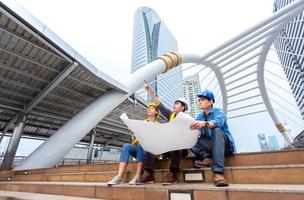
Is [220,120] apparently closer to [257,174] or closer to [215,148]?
[215,148]

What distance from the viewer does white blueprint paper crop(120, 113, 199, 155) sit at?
181cm

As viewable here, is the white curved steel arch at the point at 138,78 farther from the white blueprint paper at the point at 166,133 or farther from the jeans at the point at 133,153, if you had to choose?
Result: the white blueprint paper at the point at 166,133

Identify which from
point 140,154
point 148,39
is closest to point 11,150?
point 140,154

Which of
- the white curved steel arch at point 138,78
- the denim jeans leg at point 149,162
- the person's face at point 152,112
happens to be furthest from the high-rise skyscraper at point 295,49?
the denim jeans leg at point 149,162

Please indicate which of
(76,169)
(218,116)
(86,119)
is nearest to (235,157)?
(218,116)

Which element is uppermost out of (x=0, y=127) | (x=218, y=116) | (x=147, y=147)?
(x=0, y=127)

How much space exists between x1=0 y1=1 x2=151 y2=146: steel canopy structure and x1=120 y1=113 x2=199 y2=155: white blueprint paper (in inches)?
143

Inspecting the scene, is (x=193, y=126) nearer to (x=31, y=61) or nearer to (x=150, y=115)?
(x=150, y=115)

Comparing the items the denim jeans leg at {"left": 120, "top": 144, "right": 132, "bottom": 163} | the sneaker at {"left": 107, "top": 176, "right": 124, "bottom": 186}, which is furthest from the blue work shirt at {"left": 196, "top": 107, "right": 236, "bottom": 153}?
the sneaker at {"left": 107, "top": 176, "right": 124, "bottom": 186}

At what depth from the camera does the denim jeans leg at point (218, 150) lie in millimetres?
1860

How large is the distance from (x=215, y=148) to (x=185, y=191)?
1.74ft

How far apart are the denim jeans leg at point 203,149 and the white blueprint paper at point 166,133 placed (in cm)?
35

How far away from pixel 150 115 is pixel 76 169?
2571mm

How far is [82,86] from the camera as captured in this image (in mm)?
6793
